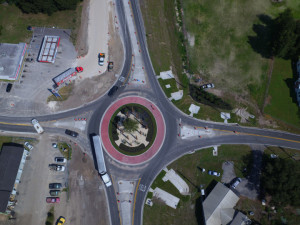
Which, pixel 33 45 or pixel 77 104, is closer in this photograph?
pixel 77 104

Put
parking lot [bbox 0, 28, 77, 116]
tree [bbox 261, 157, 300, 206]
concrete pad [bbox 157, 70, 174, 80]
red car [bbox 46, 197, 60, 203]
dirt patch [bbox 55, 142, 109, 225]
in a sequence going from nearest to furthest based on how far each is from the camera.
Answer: tree [bbox 261, 157, 300, 206] < dirt patch [bbox 55, 142, 109, 225] < red car [bbox 46, 197, 60, 203] < parking lot [bbox 0, 28, 77, 116] < concrete pad [bbox 157, 70, 174, 80]

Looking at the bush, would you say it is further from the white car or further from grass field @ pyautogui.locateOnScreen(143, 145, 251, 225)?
the white car

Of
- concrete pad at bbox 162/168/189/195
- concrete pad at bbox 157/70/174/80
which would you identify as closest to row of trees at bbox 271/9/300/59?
concrete pad at bbox 157/70/174/80

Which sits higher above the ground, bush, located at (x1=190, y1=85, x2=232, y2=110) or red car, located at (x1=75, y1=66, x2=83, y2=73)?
red car, located at (x1=75, y1=66, x2=83, y2=73)

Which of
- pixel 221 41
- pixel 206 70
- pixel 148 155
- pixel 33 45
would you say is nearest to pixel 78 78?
pixel 33 45

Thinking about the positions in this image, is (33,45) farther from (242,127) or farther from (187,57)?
→ (242,127)

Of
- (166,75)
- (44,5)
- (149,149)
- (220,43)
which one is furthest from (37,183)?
(220,43)

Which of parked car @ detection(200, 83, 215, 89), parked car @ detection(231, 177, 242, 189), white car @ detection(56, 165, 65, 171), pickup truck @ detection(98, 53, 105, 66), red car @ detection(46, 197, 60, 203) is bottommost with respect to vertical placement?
red car @ detection(46, 197, 60, 203)
